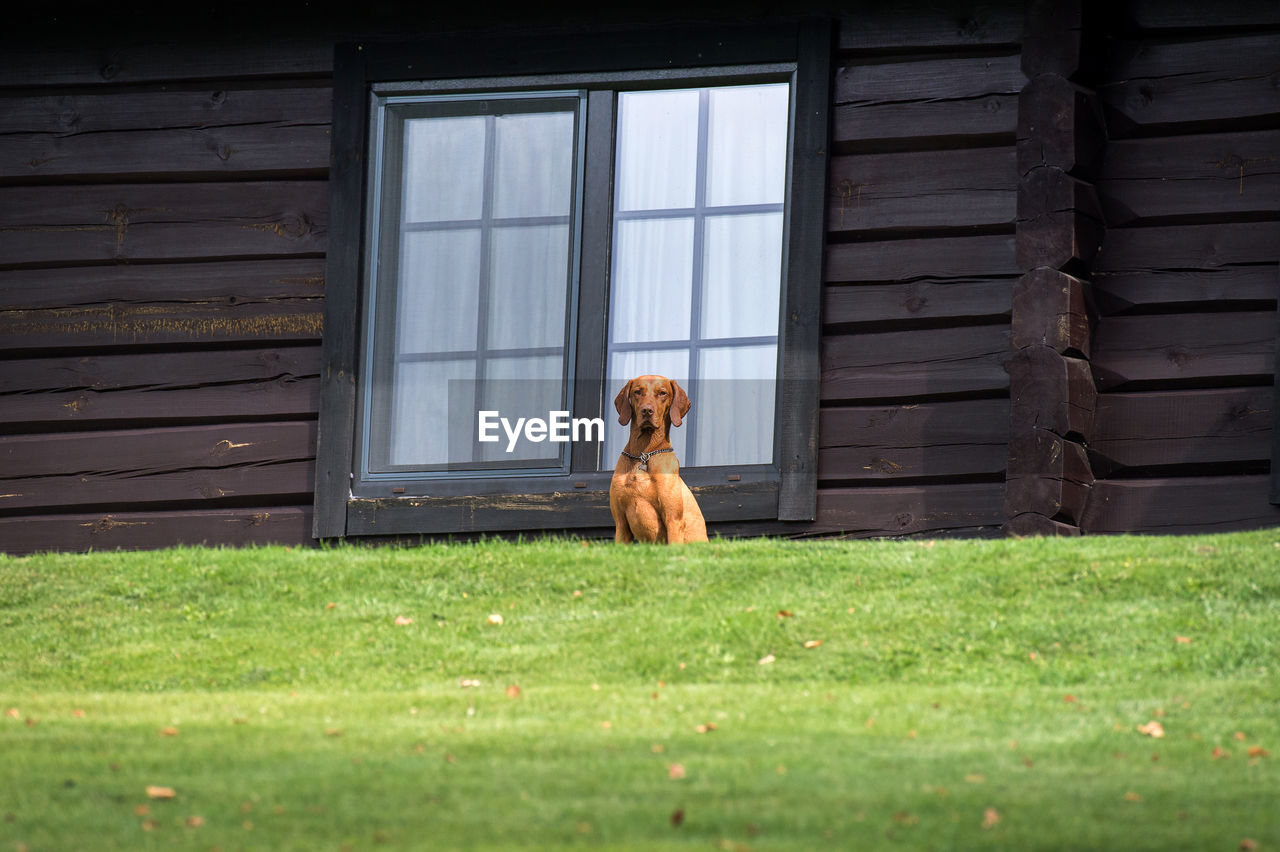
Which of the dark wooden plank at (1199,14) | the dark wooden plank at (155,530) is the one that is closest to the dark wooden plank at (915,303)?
the dark wooden plank at (1199,14)

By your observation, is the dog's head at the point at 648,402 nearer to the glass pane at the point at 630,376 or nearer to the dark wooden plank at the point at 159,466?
the glass pane at the point at 630,376

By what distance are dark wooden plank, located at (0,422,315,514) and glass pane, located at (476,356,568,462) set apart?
1031mm

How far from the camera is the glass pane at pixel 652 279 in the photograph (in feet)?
30.3

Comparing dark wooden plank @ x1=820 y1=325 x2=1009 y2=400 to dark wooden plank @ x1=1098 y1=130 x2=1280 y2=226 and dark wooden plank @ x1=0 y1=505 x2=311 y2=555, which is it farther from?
dark wooden plank @ x1=0 y1=505 x2=311 y2=555

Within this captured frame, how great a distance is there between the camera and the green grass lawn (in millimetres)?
4148

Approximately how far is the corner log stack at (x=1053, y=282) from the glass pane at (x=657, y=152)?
74.0 inches

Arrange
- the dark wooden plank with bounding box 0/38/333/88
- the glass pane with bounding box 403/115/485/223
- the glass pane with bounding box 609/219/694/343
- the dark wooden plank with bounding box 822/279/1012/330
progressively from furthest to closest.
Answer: the dark wooden plank with bounding box 0/38/333/88
the glass pane with bounding box 403/115/485/223
the glass pane with bounding box 609/219/694/343
the dark wooden plank with bounding box 822/279/1012/330

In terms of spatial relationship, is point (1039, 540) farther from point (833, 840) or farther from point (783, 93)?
point (833, 840)

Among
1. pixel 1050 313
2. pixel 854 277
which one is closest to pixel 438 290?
pixel 854 277

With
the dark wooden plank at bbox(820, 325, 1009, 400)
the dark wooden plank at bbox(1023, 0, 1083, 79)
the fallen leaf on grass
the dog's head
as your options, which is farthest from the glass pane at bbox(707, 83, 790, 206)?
the fallen leaf on grass

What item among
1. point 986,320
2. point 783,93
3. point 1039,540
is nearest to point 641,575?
point 1039,540

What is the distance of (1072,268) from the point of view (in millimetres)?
8312

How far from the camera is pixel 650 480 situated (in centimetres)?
802

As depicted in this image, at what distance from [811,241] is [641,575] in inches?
92.8
